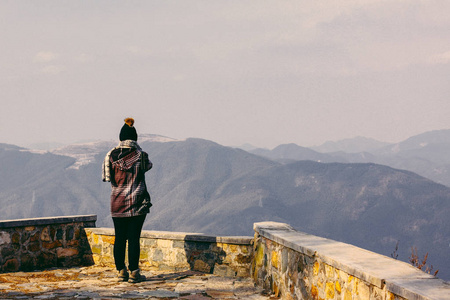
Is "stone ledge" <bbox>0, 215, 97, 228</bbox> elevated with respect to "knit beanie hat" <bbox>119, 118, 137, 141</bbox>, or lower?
lower

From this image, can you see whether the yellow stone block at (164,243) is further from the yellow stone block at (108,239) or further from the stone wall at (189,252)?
the yellow stone block at (108,239)

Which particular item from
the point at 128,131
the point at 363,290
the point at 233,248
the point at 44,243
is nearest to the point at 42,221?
the point at 44,243

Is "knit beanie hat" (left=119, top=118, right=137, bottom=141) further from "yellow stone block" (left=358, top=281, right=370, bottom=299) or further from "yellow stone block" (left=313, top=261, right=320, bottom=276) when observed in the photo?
"yellow stone block" (left=358, top=281, right=370, bottom=299)

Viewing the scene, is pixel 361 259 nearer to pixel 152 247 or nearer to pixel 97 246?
pixel 152 247

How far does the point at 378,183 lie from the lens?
184 meters

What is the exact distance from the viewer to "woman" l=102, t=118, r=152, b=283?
547 cm

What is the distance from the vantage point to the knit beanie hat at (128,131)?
561cm

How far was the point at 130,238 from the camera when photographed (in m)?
5.55

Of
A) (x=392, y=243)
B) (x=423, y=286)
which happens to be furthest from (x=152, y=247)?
(x=392, y=243)

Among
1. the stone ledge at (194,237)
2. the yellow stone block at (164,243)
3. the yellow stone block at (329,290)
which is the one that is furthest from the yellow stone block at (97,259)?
the yellow stone block at (329,290)

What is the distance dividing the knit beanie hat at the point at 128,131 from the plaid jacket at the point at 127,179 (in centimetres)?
6

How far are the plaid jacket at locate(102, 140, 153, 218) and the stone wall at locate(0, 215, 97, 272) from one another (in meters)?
1.67

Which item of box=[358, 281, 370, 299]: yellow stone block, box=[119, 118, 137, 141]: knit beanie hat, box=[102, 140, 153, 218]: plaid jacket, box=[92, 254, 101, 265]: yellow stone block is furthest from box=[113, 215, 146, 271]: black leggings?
box=[358, 281, 370, 299]: yellow stone block

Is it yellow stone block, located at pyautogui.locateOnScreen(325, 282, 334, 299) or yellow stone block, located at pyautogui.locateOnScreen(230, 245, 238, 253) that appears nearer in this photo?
yellow stone block, located at pyautogui.locateOnScreen(325, 282, 334, 299)
